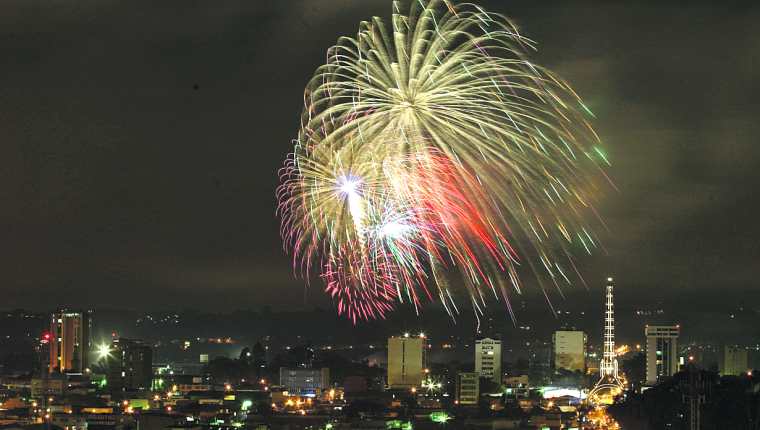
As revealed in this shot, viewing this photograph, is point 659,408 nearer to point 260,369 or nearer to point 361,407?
point 361,407

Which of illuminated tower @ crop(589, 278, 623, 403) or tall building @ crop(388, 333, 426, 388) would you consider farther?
tall building @ crop(388, 333, 426, 388)

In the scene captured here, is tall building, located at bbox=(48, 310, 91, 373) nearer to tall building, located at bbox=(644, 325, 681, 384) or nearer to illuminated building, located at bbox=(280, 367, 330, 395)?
illuminated building, located at bbox=(280, 367, 330, 395)

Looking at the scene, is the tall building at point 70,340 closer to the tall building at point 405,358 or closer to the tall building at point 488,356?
the tall building at point 405,358

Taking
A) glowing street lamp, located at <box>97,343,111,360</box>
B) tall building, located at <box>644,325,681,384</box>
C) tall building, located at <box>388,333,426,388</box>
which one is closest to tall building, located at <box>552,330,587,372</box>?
tall building, located at <box>644,325,681,384</box>

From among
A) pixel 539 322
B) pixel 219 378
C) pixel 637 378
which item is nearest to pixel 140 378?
pixel 219 378

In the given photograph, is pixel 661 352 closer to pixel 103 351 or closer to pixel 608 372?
pixel 608 372

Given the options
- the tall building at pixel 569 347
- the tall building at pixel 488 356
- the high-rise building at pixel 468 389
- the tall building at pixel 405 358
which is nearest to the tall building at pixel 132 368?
the tall building at pixel 405 358
